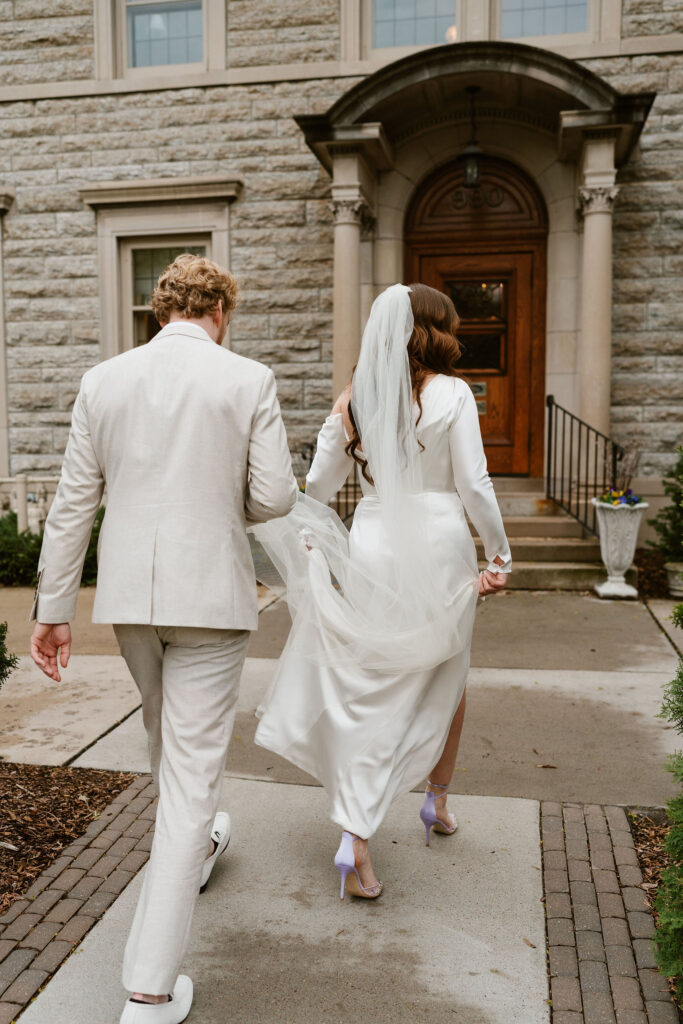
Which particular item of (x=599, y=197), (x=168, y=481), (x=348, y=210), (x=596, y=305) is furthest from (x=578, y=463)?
(x=168, y=481)

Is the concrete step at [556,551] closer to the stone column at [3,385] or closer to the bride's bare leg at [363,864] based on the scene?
the bride's bare leg at [363,864]

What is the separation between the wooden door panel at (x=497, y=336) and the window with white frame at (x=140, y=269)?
294 cm

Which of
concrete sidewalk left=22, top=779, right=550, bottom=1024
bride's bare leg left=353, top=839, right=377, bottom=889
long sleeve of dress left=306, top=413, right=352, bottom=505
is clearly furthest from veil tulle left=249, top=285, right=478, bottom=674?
concrete sidewalk left=22, top=779, right=550, bottom=1024

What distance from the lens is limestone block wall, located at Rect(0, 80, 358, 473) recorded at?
10.2 metres

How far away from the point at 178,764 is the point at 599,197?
7901mm

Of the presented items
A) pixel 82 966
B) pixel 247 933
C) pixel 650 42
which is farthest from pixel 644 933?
pixel 650 42

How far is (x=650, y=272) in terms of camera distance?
31.2 feet

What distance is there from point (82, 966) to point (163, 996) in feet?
1.37

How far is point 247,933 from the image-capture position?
279 cm

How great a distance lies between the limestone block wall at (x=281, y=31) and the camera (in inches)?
394

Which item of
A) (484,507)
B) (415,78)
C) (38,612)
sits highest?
(415,78)

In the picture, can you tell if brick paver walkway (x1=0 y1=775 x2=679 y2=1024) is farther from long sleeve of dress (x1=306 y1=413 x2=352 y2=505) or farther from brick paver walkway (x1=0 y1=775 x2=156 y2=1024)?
long sleeve of dress (x1=306 y1=413 x2=352 y2=505)

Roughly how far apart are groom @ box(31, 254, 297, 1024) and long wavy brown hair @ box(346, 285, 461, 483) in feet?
2.55

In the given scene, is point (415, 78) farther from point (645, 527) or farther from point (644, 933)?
point (644, 933)
